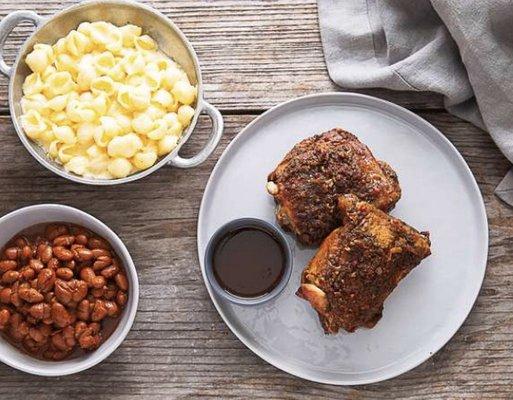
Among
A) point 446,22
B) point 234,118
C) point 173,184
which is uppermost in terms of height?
point 446,22

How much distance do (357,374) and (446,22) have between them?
86 centimetres

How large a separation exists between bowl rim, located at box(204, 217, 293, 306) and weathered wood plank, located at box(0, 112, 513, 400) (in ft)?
0.44

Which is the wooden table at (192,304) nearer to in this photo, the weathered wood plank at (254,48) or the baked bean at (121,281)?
the weathered wood plank at (254,48)

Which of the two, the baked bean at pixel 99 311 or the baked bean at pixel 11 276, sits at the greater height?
the baked bean at pixel 11 276

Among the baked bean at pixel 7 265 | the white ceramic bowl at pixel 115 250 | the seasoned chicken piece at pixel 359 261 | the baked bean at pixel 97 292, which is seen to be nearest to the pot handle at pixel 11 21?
the white ceramic bowl at pixel 115 250

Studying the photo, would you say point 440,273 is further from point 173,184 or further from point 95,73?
point 95,73

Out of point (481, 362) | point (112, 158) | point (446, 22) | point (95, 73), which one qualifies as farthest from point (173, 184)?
point (481, 362)

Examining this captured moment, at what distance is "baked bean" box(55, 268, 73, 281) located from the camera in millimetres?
1764

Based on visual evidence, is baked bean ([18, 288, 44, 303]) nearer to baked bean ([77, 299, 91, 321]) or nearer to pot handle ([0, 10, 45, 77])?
baked bean ([77, 299, 91, 321])

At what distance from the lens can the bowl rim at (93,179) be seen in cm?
177

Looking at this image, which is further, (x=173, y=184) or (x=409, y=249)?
(x=173, y=184)

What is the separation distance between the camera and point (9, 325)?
180 cm

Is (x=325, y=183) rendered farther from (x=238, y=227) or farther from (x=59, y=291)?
(x=59, y=291)

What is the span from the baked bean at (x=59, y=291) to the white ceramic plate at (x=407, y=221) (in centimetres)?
24
